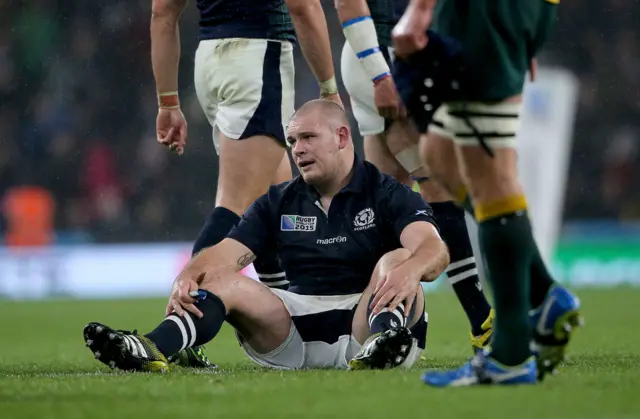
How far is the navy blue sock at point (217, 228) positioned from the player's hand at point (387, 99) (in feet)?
2.54

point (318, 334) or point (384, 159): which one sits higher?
point (384, 159)

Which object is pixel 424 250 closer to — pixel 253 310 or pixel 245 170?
pixel 253 310

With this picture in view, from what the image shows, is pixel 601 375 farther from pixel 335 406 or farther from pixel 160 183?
pixel 160 183

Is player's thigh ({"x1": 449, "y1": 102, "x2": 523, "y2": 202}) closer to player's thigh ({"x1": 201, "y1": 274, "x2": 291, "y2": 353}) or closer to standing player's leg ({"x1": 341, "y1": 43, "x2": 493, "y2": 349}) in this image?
player's thigh ({"x1": 201, "y1": 274, "x2": 291, "y2": 353})

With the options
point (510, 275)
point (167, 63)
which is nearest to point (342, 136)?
point (167, 63)

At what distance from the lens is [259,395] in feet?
A: 10.8

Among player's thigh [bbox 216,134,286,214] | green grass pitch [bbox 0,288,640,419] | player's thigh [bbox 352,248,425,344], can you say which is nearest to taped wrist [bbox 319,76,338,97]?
player's thigh [bbox 216,134,286,214]

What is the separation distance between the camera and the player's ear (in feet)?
14.8

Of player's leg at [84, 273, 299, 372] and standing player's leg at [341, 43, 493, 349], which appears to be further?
standing player's leg at [341, 43, 493, 349]

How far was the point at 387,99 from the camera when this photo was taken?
463 centimetres

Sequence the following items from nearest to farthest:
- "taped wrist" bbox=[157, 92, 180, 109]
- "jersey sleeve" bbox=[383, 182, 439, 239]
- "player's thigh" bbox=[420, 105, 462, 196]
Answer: "player's thigh" bbox=[420, 105, 462, 196] → "jersey sleeve" bbox=[383, 182, 439, 239] → "taped wrist" bbox=[157, 92, 180, 109]

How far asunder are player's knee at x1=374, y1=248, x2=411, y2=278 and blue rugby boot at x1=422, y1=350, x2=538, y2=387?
86cm

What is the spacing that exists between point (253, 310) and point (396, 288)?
1.87 feet

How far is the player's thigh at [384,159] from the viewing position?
5.37 m
